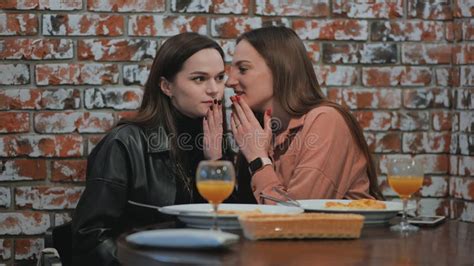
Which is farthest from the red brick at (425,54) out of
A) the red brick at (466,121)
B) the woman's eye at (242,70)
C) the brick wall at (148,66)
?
the woman's eye at (242,70)

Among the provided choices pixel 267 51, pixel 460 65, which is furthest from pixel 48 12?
pixel 460 65

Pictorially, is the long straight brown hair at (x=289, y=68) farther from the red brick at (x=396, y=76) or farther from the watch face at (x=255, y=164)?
the red brick at (x=396, y=76)

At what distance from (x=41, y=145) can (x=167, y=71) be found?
1.85 ft

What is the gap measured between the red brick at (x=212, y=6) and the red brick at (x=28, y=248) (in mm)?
1007

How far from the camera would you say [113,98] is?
317 cm

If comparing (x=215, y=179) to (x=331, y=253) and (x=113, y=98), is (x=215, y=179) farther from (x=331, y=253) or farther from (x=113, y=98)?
(x=113, y=98)

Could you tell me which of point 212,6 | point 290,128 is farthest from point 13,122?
point 290,128

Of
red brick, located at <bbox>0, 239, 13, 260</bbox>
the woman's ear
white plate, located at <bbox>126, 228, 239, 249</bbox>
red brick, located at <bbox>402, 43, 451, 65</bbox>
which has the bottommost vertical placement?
red brick, located at <bbox>0, 239, 13, 260</bbox>

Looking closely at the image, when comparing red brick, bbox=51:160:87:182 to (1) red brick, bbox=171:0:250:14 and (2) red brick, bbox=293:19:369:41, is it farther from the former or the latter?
(2) red brick, bbox=293:19:369:41

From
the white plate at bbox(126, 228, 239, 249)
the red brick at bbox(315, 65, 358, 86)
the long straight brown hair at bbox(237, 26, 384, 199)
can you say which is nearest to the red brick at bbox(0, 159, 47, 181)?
the long straight brown hair at bbox(237, 26, 384, 199)

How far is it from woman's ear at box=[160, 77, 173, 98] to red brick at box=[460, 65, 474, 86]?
1.20m

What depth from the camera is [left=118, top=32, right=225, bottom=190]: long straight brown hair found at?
2.93 meters

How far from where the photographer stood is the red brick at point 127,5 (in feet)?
10.3

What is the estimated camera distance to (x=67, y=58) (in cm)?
315
